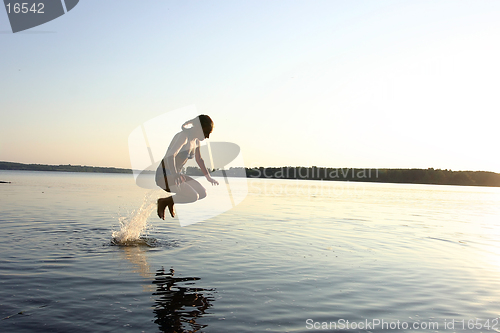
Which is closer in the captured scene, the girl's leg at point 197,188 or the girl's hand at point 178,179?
the girl's hand at point 178,179

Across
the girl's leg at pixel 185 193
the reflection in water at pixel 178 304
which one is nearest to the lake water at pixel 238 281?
the reflection in water at pixel 178 304

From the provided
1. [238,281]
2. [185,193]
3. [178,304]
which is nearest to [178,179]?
[185,193]

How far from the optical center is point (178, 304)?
6527 millimetres

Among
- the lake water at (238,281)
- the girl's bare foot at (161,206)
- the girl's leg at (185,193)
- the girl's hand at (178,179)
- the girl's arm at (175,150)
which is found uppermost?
the girl's arm at (175,150)

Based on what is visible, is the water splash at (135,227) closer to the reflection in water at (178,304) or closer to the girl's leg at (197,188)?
the girl's leg at (197,188)

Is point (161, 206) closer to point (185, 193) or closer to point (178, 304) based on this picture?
point (185, 193)

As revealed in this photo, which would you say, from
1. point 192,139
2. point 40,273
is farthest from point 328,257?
point 40,273

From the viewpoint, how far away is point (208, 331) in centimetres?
551

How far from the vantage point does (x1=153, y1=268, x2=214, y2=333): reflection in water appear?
18.5 feet

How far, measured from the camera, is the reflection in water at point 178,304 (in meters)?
5.63

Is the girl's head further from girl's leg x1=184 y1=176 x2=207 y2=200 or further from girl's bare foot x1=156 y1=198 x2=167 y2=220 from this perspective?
girl's bare foot x1=156 y1=198 x2=167 y2=220

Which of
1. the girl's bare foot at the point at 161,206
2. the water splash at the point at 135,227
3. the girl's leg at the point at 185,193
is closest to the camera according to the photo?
the girl's leg at the point at 185,193

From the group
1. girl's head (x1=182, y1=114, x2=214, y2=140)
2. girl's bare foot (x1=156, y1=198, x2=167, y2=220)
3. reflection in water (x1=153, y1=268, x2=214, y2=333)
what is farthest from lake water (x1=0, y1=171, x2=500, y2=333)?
girl's head (x1=182, y1=114, x2=214, y2=140)

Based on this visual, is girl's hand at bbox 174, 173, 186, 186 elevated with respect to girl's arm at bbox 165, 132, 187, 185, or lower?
lower
